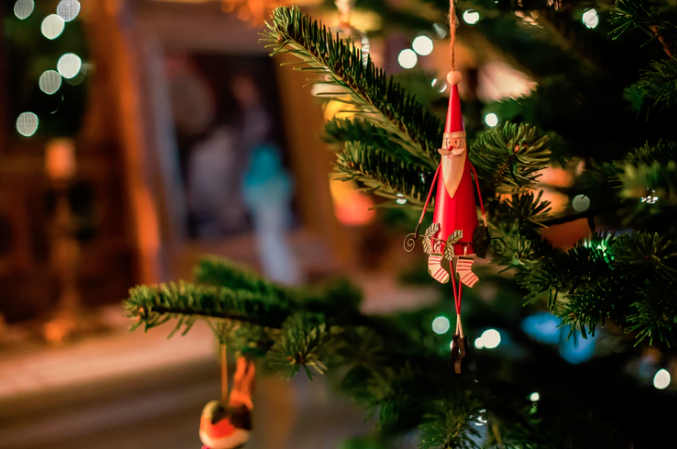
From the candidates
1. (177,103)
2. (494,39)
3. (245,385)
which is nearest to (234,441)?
(245,385)

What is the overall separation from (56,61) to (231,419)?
2.21 ft

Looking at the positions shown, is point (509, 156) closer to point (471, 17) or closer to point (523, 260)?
point (523, 260)

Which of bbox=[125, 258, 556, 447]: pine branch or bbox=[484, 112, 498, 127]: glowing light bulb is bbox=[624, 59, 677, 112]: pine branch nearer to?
bbox=[484, 112, 498, 127]: glowing light bulb

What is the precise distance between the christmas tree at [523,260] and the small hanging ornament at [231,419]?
4 centimetres

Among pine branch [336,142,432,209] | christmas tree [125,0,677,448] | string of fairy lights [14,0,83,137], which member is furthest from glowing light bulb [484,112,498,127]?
string of fairy lights [14,0,83,137]

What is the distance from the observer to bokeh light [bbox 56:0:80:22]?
33.2 inches

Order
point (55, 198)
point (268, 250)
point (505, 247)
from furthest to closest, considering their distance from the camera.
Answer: point (268, 250)
point (55, 198)
point (505, 247)

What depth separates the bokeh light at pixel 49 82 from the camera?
0.83m

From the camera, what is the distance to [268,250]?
3.22 ft

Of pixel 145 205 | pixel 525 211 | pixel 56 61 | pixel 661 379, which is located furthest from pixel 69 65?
pixel 661 379

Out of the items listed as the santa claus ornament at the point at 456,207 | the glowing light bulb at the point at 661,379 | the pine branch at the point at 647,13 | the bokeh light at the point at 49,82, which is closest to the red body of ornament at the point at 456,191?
the santa claus ornament at the point at 456,207

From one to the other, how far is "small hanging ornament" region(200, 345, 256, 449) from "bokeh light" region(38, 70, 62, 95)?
0.59 m

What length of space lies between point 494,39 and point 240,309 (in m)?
0.40

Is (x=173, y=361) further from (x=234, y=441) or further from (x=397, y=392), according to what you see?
(x=397, y=392)
